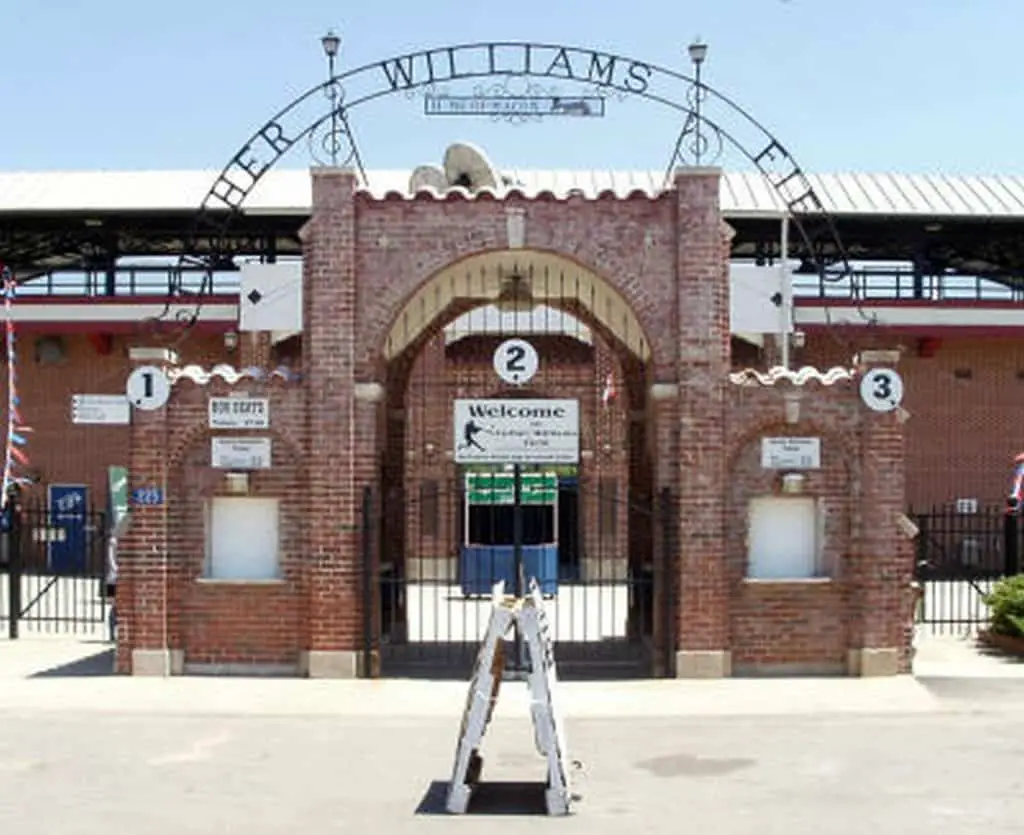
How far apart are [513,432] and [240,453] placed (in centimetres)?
298

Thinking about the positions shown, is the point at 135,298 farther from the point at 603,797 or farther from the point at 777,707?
the point at 603,797

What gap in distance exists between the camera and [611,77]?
1742 cm

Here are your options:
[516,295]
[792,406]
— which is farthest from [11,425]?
[792,406]

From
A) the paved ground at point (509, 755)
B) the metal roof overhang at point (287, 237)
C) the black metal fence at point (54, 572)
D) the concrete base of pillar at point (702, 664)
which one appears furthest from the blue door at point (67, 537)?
the concrete base of pillar at point (702, 664)

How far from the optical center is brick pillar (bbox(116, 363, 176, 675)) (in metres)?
16.6

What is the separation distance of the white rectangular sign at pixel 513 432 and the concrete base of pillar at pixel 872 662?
369 cm

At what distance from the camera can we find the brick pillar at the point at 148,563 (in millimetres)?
16609

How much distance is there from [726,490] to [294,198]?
22.3 m

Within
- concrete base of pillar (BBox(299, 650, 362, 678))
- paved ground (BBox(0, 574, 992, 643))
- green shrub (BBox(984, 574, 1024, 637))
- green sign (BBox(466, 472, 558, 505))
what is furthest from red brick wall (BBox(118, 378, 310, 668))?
green sign (BBox(466, 472, 558, 505))

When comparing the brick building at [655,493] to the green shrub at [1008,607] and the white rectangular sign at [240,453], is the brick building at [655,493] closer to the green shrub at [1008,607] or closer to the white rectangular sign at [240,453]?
the white rectangular sign at [240,453]

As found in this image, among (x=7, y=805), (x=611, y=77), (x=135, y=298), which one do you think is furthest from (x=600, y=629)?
(x=135, y=298)

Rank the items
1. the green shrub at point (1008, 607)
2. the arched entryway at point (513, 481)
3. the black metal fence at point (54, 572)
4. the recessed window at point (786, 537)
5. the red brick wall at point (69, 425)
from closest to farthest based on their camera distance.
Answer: the recessed window at point (786, 537) < the arched entryway at point (513, 481) < the green shrub at point (1008, 607) < the black metal fence at point (54, 572) < the red brick wall at point (69, 425)

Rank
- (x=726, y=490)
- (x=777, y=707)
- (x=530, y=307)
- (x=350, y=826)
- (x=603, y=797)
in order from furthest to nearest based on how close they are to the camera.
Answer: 1. (x=530, y=307)
2. (x=726, y=490)
3. (x=777, y=707)
4. (x=603, y=797)
5. (x=350, y=826)

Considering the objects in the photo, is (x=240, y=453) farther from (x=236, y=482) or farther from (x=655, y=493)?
(x=655, y=493)
